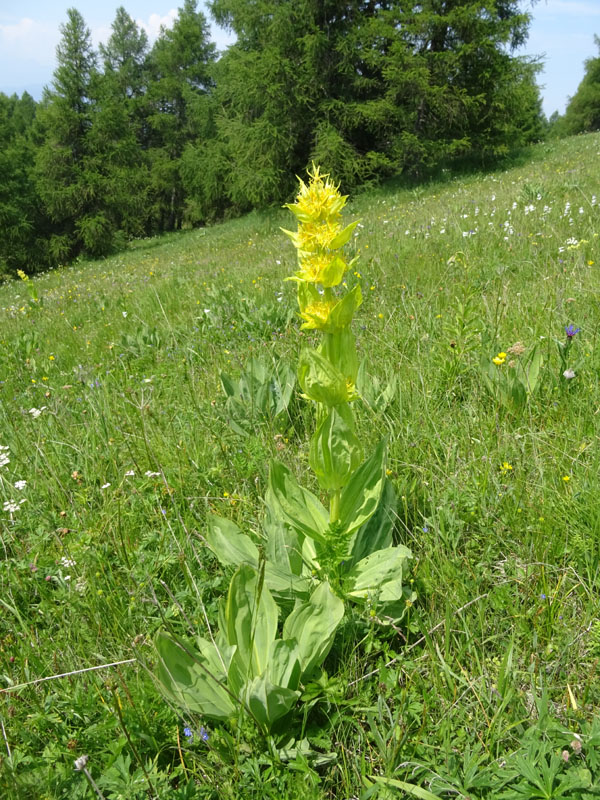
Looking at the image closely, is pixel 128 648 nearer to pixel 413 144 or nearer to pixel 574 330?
pixel 574 330

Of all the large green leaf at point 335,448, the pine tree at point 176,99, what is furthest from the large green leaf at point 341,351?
the pine tree at point 176,99

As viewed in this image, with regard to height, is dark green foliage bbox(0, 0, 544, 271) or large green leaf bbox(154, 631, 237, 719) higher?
dark green foliage bbox(0, 0, 544, 271)

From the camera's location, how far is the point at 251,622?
147 centimetres

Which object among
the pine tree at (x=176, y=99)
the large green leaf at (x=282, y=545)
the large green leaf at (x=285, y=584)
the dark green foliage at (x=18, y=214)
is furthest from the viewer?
the pine tree at (x=176, y=99)

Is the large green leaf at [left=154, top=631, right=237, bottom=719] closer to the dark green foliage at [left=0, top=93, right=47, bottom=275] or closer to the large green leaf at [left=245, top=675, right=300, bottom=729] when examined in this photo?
the large green leaf at [left=245, top=675, right=300, bottom=729]

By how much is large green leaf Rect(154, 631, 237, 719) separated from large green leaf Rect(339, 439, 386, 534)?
0.59 meters

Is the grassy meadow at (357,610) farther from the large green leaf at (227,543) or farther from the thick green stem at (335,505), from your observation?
the thick green stem at (335,505)

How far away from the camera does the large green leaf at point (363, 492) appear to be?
171 cm

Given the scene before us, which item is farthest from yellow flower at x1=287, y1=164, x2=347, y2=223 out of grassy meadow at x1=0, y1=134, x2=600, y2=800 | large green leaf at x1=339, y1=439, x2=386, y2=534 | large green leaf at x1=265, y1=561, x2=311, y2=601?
large green leaf at x1=265, y1=561, x2=311, y2=601

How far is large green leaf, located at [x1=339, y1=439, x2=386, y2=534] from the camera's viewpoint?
1.71 metres

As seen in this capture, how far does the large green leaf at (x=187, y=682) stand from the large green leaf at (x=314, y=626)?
20 cm

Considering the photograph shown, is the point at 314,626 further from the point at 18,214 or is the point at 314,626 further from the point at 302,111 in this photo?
the point at 18,214

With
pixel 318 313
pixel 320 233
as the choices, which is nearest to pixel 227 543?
pixel 318 313

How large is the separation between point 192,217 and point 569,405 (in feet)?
117
